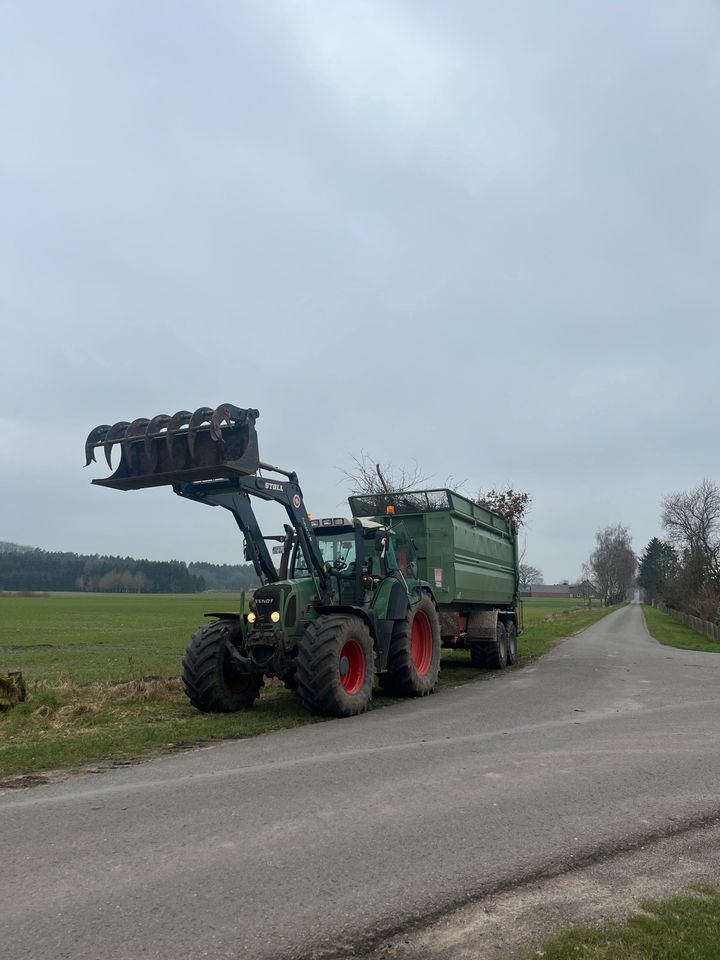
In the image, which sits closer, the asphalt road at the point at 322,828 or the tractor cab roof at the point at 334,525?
the asphalt road at the point at 322,828

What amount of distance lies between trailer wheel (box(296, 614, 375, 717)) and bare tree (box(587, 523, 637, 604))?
106406 millimetres

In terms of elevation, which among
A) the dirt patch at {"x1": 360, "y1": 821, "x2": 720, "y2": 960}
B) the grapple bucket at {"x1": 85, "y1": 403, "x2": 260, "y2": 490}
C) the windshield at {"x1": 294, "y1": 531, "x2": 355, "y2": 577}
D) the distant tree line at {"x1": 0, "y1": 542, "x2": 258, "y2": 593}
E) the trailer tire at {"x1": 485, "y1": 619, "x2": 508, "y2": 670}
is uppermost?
the distant tree line at {"x1": 0, "y1": 542, "x2": 258, "y2": 593}

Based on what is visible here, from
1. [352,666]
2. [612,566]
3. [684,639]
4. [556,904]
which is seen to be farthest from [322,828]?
[612,566]

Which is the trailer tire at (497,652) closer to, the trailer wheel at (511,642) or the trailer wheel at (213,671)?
the trailer wheel at (511,642)

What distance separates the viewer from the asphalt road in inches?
157

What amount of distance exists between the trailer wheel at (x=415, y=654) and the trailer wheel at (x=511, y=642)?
5915 mm

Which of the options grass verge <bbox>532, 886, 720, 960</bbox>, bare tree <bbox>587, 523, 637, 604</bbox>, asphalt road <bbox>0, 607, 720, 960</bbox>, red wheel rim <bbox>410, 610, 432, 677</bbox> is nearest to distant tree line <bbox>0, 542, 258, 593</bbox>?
bare tree <bbox>587, 523, 637, 604</bbox>

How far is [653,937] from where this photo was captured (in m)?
3.84

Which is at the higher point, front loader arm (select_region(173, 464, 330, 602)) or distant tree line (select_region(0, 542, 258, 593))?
distant tree line (select_region(0, 542, 258, 593))

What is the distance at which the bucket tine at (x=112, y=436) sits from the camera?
10.2m

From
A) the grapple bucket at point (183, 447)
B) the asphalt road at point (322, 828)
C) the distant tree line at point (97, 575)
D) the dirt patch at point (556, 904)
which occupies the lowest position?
the dirt patch at point (556, 904)

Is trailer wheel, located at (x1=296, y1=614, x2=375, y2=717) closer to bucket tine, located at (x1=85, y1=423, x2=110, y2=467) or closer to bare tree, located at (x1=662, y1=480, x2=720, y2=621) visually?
bucket tine, located at (x1=85, y1=423, x2=110, y2=467)

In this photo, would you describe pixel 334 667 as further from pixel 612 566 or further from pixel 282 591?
pixel 612 566

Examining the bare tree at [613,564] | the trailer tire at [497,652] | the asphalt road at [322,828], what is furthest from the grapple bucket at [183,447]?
the bare tree at [613,564]
